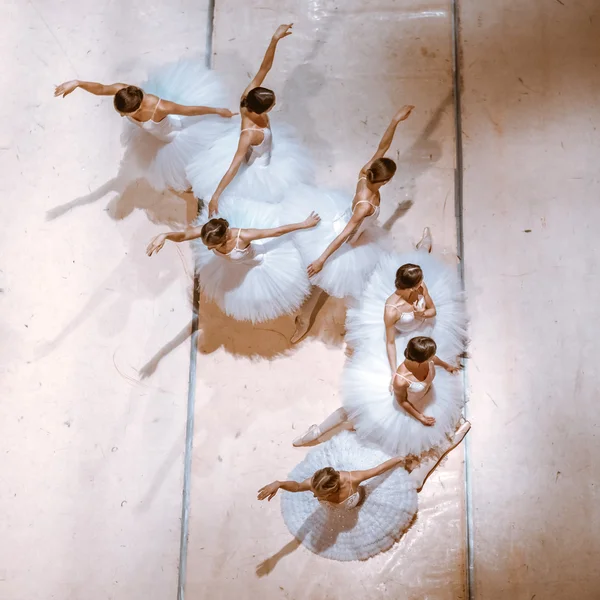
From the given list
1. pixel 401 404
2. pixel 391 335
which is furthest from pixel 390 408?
pixel 391 335

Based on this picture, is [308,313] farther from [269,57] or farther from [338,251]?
[269,57]

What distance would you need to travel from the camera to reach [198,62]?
3406 millimetres

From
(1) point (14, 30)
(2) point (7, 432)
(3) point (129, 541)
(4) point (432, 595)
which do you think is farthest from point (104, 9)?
(4) point (432, 595)

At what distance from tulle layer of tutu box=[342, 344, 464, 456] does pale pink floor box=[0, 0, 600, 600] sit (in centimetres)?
31

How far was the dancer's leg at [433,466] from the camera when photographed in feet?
9.86

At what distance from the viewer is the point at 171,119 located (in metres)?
3.10

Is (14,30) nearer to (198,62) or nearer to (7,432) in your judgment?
(198,62)

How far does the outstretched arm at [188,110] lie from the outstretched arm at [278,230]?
0.66m

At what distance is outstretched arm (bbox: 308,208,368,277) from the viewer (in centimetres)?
285

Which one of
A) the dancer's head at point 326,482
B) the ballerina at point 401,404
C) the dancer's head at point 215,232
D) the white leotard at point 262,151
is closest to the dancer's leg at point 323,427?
the ballerina at point 401,404

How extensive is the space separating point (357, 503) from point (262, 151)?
1541mm

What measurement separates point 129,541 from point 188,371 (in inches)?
32.3

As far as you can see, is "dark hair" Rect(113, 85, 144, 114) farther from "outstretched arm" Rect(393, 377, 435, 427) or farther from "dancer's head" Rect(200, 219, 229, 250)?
"outstretched arm" Rect(393, 377, 435, 427)

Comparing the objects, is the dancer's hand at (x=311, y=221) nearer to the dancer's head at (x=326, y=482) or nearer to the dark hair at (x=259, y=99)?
the dark hair at (x=259, y=99)
